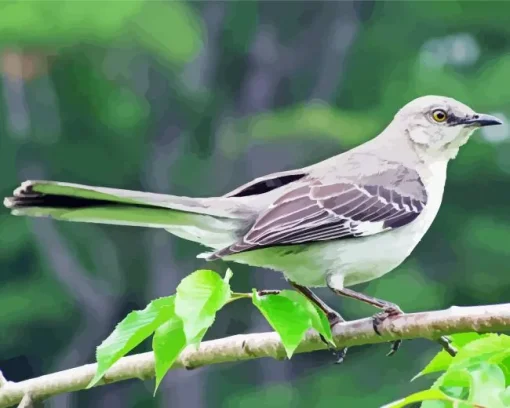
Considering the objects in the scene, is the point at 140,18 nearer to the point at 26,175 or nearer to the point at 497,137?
the point at 26,175

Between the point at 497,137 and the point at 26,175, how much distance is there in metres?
2.94

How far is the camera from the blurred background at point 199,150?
5.91 meters

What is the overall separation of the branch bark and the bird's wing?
0.25 m

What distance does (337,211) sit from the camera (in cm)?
146

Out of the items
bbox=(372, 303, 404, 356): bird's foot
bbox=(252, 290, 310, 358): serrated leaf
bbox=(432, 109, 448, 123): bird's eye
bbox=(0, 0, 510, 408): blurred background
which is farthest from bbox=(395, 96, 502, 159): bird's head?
bbox=(0, 0, 510, 408): blurred background

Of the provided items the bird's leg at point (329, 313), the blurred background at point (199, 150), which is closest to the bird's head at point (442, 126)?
the bird's leg at point (329, 313)

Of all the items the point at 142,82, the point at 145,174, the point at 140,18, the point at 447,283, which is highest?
the point at 140,18

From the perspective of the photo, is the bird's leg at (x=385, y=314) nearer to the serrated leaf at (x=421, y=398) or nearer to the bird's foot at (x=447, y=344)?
the bird's foot at (x=447, y=344)

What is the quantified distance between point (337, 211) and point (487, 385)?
2.31 feet

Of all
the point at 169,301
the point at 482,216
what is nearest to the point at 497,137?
the point at 482,216

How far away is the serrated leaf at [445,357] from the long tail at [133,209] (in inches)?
14.6

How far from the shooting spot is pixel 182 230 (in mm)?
1303

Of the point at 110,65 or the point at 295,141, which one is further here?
the point at 110,65

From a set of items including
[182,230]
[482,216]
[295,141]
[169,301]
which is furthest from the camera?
[482,216]
